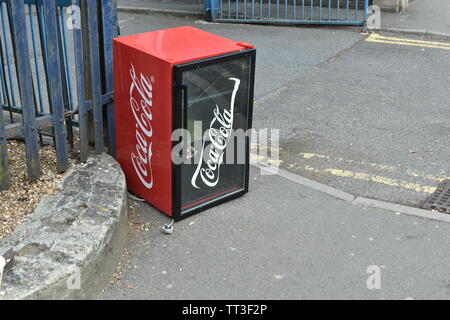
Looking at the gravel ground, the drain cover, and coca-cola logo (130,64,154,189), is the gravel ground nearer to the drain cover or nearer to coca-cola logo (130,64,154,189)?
coca-cola logo (130,64,154,189)

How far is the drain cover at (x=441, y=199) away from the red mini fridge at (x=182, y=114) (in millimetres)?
1489

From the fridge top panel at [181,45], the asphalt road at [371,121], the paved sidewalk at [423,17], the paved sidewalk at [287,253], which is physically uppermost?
the fridge top panel at [181,45]

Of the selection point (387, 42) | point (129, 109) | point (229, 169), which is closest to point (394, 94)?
point (387, 42)

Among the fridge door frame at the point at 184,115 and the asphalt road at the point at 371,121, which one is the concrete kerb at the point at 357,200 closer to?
the asphalt road at the point at 371,121

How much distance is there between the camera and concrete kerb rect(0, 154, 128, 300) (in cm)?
367

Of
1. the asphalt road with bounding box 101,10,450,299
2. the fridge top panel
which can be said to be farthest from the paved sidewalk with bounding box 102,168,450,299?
the fridge top panel

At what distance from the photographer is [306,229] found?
192 inches

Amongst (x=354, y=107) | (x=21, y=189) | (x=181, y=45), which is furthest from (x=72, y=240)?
(x=354, y=107)

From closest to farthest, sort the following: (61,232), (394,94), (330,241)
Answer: (61,232) → (330,241) → (394,94)

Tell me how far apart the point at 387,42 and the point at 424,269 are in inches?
223

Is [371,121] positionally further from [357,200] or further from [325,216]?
[325,216]

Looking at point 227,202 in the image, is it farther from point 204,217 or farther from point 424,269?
point 424,269

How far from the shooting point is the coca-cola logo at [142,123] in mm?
4723

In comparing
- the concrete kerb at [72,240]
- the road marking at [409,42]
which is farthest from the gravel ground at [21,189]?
the road marking at [409,42]
